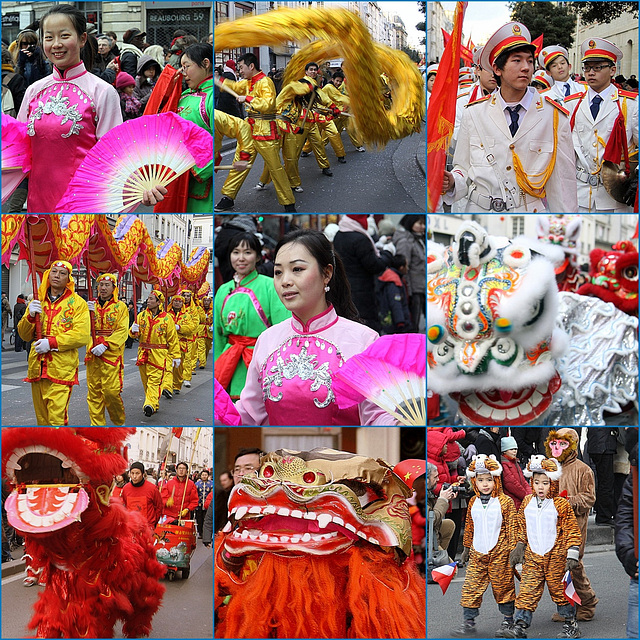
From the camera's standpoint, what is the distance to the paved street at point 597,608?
4.33m

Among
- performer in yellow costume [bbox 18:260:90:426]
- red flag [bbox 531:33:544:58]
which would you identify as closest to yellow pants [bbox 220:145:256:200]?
performer in yellow costume [bbox 18:260:90:426]

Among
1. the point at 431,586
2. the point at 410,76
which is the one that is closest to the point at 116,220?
the point at 410,76

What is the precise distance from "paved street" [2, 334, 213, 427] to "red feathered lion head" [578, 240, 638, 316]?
2306 millimetres

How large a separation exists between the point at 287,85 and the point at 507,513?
262cm

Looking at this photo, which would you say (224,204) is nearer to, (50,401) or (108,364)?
(108,364)

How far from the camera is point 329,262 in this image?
4082 millimetres

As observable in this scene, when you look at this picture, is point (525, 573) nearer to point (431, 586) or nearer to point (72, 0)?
point (431, 586)

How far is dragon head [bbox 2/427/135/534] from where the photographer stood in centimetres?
411

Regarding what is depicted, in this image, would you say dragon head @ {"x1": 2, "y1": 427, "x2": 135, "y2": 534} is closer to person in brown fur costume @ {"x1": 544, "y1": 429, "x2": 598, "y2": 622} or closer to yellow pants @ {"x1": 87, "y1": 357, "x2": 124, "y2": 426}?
yellow pants @ {"x1": 87, "y1": 357, "x2": 124, "y2": 426}

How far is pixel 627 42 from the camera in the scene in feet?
16.5

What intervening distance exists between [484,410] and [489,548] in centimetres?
75

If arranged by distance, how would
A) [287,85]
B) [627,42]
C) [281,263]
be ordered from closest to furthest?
[281,263]
[287,85]
[627,42]

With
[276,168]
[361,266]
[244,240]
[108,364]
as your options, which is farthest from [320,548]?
[361,266]

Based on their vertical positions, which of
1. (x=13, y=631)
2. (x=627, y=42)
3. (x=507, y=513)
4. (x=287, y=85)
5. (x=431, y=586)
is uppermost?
(x=627, y=42)
